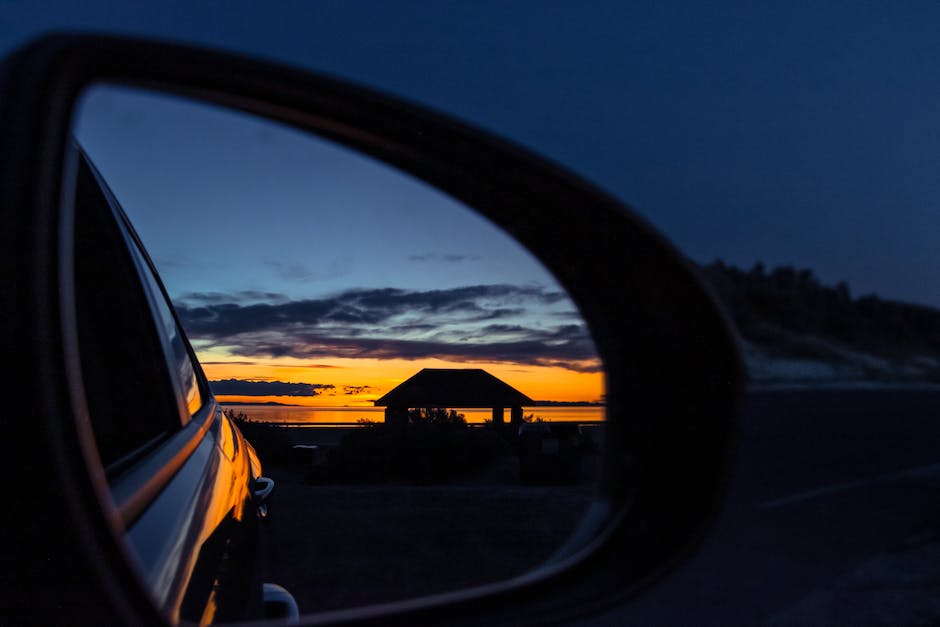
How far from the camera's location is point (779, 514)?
113 inches

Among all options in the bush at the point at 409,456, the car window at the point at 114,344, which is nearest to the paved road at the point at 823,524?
the car window at the point at 114,344

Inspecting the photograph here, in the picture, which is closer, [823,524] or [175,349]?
[175,349]

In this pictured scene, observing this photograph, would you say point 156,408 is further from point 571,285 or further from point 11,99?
point 11,99

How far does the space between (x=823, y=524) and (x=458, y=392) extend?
53.8 inches

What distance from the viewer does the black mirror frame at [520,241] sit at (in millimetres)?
1178

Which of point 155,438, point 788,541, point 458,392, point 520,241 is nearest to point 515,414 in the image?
point 458,392

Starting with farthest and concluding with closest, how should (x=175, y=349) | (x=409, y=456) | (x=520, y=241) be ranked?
1. (x=409, y=456)
2. (x=175, y=349)
3. (x=520, y=241)

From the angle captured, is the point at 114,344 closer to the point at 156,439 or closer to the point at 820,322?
the point at 156,439

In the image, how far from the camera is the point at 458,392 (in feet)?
10.1

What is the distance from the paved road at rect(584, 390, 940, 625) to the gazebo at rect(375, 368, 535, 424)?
0.69 meters

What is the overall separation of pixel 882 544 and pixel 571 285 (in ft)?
6.77

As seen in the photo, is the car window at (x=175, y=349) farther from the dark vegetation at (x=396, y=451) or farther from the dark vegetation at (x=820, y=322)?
the dark vegetation at (x=396, y=451)

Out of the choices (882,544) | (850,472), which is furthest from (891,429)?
(882,544)

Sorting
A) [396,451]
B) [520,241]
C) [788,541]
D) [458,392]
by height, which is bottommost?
[788,541]
